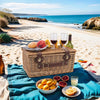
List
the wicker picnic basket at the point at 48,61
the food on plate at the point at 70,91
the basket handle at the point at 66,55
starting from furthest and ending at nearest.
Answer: the basket handle at the point at 66,55, the wicker picnic basket at the point at 48,61, the food on plate at the point at 70,91

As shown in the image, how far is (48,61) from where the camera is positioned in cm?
277

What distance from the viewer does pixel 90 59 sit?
440 cm

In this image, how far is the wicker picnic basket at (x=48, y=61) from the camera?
8.66 feet

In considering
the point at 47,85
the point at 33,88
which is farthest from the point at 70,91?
the point at 33,88

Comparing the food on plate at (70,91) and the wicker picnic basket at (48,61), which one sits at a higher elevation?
the wicker picnic basket at (48,61)

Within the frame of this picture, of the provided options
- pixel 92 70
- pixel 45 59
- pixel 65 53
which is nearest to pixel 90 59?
pixel 92 70

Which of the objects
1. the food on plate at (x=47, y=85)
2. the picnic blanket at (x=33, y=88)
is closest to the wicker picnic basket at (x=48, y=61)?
the picnic blanket at (x=33, y=88)

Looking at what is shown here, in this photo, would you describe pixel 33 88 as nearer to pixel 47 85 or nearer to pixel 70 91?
pixel 47 85

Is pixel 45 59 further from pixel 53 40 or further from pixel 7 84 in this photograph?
pixel 7 84

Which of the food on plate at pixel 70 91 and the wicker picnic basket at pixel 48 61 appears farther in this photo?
the wicker picnic basket at pixel 48 61

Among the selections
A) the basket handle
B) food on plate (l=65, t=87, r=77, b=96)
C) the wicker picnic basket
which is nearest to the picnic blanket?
food on plate (l=65, t=87, r=77, b=96)

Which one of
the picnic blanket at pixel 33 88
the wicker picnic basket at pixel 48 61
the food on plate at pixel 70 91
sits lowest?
the picnic blanket at pixel 33 88

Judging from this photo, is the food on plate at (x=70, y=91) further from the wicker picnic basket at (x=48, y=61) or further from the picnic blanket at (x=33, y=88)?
the wicker picnic basket at (x=48, y=61)

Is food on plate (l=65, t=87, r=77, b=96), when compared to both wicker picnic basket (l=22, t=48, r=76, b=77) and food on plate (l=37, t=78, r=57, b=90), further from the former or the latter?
wicker picnic basket (l=22, t=48, r=76, b=77)
